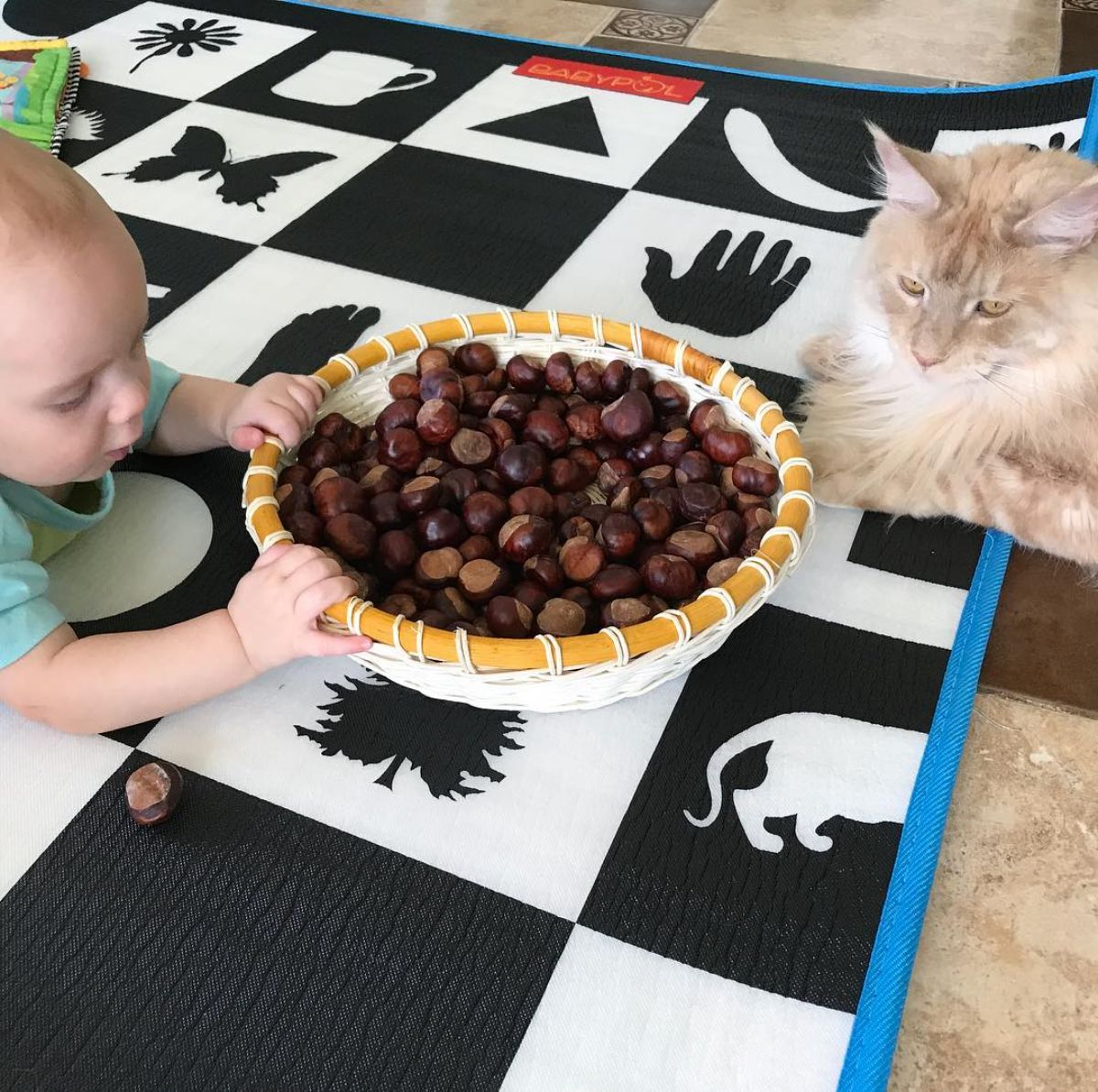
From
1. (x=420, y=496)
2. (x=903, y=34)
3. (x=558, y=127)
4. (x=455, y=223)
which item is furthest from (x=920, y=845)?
(x=903, y=34)

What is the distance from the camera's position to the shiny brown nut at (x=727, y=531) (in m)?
0.77

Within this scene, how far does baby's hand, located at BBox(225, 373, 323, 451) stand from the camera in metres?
0.82

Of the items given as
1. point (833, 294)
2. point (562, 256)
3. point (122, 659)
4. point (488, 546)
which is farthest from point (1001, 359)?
point (122, 659)

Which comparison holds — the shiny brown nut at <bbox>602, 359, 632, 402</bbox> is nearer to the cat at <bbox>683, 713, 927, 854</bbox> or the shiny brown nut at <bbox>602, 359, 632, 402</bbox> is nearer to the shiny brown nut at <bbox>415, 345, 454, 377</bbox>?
the shiny brown nut at <bbox>415, 345, 454, 377</bbox>

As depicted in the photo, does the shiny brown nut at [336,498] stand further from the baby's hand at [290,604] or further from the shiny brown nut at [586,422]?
the shiny brown nut at [586,422]

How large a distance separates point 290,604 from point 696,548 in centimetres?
30

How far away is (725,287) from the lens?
46.6 inches

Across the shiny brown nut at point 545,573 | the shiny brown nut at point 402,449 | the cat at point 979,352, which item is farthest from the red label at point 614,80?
the shiny brown nut at point 545,573

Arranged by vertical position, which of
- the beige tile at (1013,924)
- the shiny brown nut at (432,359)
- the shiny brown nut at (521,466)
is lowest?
the beige tile at (1013,924)

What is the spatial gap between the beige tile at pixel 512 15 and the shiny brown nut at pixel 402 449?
1.21m

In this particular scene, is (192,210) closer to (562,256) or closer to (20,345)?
(562,256)

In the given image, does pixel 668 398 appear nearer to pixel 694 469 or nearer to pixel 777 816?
pixel 694 469

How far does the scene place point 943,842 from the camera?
0.72 m

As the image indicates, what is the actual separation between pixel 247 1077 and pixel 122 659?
0.29 metres
